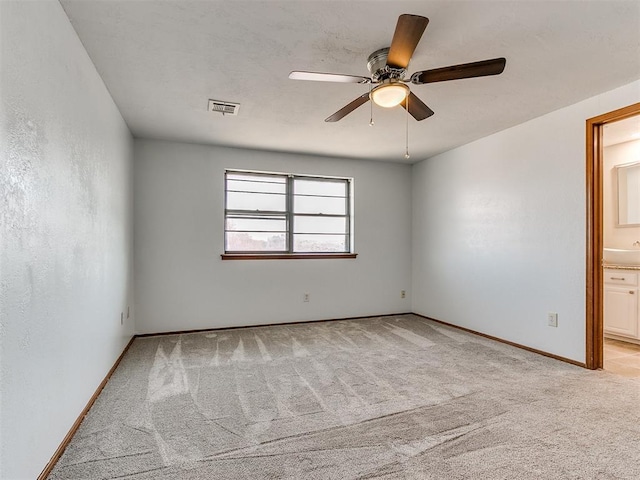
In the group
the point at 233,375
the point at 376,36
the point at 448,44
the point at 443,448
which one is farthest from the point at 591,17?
the point at 233,375

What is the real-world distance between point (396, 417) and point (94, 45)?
9.68ft

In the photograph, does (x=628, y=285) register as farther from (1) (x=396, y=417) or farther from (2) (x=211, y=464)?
(2) (x=211, y=464)

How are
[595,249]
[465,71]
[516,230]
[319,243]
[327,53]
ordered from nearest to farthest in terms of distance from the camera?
[465,71]
[327,53]
[595,249]
[516,230]
[319,243]

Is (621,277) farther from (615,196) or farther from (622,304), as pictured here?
(615,196)

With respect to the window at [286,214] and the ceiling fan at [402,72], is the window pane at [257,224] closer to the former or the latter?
the window at [286,214]

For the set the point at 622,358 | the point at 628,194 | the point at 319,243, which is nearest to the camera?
the point at 622,358

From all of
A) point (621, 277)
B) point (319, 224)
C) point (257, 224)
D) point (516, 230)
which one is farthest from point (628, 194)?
point (257, 224)

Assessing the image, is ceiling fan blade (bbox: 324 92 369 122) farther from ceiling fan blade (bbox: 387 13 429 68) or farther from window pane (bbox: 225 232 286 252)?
window pane (bbox: 225 232 286 252)

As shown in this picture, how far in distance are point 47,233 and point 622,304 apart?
512 cm

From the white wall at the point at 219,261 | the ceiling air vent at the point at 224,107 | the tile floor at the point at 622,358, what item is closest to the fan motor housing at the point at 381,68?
the ceiling air vent at the point at 224,107

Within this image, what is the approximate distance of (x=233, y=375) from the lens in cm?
278

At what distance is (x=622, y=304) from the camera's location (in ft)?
12.3

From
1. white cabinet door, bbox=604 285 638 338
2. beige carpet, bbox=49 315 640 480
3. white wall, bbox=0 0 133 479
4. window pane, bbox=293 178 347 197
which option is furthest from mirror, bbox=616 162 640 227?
white wall, bbox=0 0 133 479

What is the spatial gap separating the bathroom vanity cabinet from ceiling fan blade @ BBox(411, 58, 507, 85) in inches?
129
